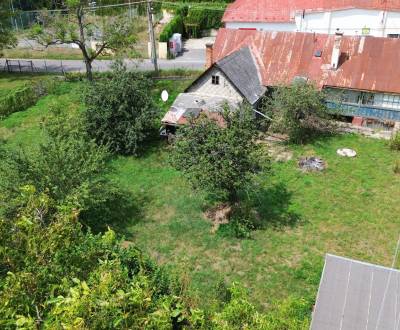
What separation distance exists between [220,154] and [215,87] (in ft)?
34.5

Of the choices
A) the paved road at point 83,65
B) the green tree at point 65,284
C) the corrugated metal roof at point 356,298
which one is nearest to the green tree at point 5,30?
the paved road at point 83,65

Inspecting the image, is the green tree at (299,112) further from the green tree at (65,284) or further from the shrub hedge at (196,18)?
the shrub hedge at (196,18)

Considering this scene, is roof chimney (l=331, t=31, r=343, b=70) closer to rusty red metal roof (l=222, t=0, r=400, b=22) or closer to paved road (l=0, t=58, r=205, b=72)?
rusty red metal roof (l=222, t=0, r=400, b=22)

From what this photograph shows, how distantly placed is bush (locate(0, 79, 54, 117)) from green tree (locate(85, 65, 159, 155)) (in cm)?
935

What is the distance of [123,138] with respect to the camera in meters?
26.8

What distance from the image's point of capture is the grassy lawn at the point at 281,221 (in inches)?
716

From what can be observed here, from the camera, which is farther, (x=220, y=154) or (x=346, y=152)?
(x=346, y=152)

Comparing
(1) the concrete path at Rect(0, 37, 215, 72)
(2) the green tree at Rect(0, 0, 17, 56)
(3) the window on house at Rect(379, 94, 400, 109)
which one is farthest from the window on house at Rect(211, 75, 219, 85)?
(2) the green tree at Rect(0, 0, 17, 56)

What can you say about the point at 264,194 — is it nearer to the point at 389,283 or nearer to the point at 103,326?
the point at 389,283

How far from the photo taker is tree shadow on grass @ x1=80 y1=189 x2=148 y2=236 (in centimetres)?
2095

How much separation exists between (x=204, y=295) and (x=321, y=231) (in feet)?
21.5

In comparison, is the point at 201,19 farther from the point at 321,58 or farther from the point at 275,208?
the point at 275,208

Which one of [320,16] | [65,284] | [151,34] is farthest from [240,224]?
[320,16]

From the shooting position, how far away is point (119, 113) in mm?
26500
